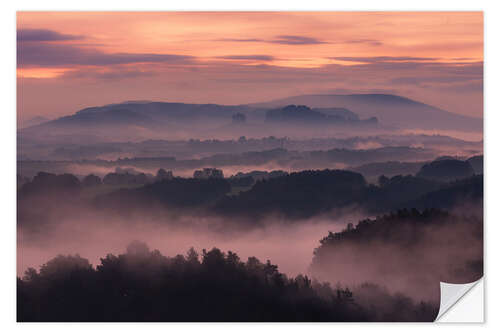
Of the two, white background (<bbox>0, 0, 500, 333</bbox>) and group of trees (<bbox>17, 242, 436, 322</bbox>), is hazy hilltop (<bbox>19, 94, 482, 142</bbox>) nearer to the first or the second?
white background (<bbox>0, 0, 500, 333</bbox>)

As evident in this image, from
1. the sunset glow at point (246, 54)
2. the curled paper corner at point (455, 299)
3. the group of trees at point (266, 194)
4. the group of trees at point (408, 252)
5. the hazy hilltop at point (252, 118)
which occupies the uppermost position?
the sunset glow at point (246, 54)

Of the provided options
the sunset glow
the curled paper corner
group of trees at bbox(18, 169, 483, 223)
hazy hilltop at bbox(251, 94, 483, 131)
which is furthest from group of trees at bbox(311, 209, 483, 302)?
the sunset glow

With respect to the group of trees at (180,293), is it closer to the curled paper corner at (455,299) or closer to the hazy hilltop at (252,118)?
the curled paper corner at (455,299)

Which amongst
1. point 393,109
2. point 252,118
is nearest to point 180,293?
point 252,118

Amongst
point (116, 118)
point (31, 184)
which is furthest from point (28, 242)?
point (116, 118)

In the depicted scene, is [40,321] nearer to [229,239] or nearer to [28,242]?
[28,242]
